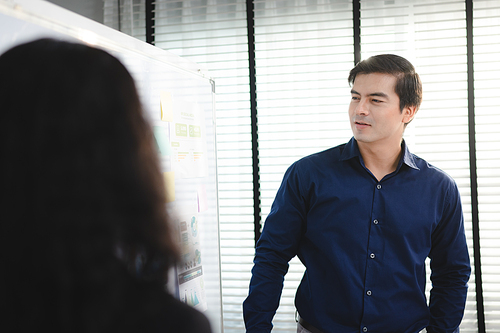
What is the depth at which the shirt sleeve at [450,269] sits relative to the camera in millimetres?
1431

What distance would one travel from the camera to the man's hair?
1.44 m

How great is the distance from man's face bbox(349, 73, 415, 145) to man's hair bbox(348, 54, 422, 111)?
0.02m

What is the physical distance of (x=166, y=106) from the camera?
1250 mm

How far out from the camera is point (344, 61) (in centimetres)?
242

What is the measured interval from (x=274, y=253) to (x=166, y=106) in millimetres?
666

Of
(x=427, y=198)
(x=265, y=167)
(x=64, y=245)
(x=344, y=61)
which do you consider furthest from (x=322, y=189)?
(x=344, y=61)

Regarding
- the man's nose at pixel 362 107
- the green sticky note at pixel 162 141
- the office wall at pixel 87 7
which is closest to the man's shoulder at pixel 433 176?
the man's nose at pixel 362 107

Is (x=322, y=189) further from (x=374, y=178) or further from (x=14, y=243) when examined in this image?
(x=14, y=243)

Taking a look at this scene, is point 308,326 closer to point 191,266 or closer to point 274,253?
point 274,253

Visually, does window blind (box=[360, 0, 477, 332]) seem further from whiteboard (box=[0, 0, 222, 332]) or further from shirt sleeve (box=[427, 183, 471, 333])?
whiteboard (box=[0, 0, 222, 332])

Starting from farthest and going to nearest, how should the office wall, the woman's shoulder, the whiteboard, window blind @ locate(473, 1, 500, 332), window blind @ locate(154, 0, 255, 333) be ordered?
window blind @ locate(154, 0, 255, 333), the office wall, window blind @ locate(473, 1, 500, 332), the whiteboard, the woman's shoulder

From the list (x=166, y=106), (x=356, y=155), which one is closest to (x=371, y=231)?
(x=356, y=155)

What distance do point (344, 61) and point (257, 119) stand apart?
27.3 inches

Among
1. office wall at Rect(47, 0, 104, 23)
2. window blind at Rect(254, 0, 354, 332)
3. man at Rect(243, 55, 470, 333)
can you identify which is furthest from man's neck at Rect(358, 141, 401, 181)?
office wall at Rect(47, 0, 104, 23)
